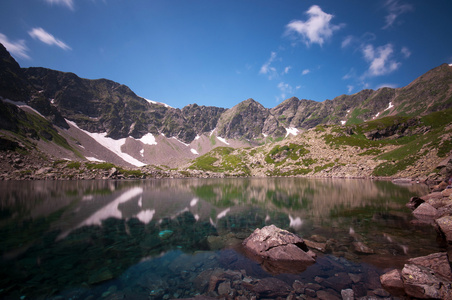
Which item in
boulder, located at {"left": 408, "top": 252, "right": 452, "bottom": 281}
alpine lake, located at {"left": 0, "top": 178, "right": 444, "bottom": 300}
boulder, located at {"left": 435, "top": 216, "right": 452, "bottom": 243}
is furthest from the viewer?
boulder, located at {"left": 435, "top": 216, "right": 452, "bottom": 243}

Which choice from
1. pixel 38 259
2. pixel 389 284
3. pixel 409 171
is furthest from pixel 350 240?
pixel 409 171

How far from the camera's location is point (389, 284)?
9.96 meters

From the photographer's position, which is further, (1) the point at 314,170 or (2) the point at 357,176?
(1) the point at 314,170

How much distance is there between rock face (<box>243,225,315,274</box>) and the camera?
12977 mm

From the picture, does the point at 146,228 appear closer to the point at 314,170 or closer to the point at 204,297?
the point at 204,297

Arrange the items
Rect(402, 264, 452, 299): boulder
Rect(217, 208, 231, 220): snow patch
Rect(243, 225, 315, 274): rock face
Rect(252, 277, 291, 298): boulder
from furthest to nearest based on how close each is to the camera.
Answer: Rect(217, 208, 231, 220): snow patch, Rect(243, 225, 315, 274): rock face, Rect(252, 277, 291, 298): boulder, Rect(402, 264, 452, 299): boulder

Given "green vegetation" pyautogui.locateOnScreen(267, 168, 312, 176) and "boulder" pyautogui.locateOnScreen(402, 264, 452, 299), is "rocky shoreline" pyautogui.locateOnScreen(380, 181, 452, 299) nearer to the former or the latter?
"boulder" pyautogui.locateOnScreen(402, 264, 452, 299)

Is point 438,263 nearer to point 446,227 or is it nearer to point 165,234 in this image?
point 446,227

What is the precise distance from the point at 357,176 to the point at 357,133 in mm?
89174

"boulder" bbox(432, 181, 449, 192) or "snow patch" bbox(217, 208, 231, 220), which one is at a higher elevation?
"boulder" bbox(432, 181, 449, 192)

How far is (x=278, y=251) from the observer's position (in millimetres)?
14453

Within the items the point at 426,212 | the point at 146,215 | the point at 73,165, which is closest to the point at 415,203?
the point at 426,212

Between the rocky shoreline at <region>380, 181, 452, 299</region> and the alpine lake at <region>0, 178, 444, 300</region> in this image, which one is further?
the alpine lake at <region>0, 178, 444, 300</region>

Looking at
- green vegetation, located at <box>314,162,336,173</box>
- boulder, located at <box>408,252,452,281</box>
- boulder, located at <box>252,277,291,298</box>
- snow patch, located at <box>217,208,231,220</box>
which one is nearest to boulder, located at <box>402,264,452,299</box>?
boulder, located at <box>408,252,452,281</box>
